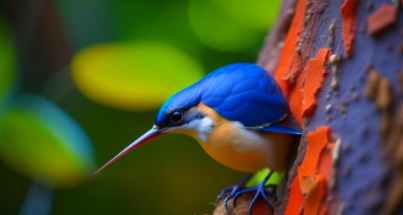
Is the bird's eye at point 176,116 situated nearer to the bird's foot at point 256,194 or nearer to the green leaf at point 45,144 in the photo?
the bird's foot at point 256,194

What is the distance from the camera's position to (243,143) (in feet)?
2.59

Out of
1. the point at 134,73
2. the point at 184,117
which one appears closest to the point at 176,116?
the point at 184,117

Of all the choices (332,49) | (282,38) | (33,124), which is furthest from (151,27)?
(332,49)

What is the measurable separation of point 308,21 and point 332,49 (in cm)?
18

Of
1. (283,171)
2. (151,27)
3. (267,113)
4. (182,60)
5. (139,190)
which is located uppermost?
(151,27)

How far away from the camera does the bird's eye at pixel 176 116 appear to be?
84 cm

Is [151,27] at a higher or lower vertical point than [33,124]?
higher

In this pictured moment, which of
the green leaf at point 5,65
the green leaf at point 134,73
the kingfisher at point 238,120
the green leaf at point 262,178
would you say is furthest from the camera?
the green leaf at point 5,65

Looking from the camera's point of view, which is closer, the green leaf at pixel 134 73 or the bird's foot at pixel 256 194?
the bird's foot at pixel 256 194

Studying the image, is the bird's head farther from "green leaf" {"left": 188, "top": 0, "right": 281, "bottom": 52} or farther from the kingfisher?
"green leaf" {"left": 188, "top": 0, "right": 281, "bottom": 52}

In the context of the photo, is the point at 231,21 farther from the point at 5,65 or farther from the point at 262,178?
the point at 5,65

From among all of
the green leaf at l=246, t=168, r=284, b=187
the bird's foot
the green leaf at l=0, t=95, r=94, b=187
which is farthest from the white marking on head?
the green leaf at l=0, t=95, r=94, b=187

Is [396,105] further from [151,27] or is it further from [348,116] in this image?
[151,27]

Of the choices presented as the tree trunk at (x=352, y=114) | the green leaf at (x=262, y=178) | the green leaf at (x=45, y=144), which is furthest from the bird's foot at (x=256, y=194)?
the green leaf at (x=45, y=144)
